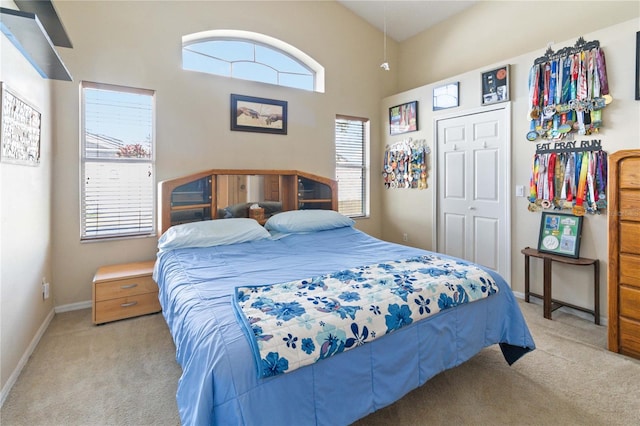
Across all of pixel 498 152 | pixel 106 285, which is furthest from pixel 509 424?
pixel 106 285

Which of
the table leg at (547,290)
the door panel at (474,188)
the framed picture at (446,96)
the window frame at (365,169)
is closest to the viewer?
the table leg at (547,290)

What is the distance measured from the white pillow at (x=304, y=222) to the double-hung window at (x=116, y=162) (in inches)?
52.6

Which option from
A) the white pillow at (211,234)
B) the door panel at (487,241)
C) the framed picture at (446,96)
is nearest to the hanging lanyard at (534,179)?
the door panel at (487,241)

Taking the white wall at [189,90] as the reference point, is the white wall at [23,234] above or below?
below

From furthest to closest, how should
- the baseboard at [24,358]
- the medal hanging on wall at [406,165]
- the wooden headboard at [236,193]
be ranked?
the medal hanging on wall at [406,165]
the wooden headboard at [236,193]
the baseboard at [24,358]

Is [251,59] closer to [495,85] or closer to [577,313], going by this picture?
[495,85]

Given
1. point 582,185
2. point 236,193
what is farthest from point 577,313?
point 236,193

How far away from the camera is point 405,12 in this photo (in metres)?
4.45

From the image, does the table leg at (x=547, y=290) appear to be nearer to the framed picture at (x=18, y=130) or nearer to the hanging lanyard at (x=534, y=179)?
the hanging lanyard at (x=534, y=179)

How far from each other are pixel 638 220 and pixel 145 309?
3.96 m

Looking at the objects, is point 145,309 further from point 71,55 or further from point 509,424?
point 509,424

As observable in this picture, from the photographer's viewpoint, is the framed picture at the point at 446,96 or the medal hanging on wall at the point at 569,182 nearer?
the medal hanging on wall at the point at 569,182

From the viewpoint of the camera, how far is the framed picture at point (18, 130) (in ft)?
6.24

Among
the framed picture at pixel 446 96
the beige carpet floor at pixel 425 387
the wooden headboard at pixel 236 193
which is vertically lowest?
the beige carpet floor at pixel 425 387
